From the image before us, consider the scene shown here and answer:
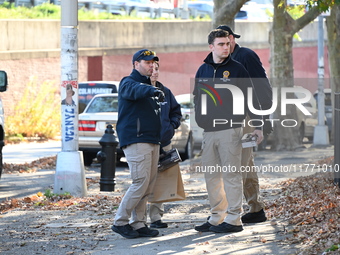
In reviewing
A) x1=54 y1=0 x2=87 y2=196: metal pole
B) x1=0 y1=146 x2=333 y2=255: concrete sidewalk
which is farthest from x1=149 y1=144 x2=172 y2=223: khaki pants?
Answer: x1=54 y1=0 x2=87 y2=196: metal pole

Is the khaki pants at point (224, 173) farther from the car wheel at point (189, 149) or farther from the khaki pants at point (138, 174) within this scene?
the car wheel at point (189, 149)

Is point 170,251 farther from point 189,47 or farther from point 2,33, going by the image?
point 189,47

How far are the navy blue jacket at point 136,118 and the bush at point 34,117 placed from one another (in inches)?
695

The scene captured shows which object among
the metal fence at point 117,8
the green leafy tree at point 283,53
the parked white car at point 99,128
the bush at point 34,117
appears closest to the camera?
the parked white car at point 99,128

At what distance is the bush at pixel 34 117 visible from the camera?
26.2 m

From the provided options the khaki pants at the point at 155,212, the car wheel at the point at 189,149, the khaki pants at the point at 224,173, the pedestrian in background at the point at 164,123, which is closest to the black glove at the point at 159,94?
the khaki pants at the point at 224,173

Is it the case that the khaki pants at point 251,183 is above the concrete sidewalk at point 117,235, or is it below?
above

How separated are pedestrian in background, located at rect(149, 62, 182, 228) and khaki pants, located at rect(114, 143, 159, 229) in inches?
27.6

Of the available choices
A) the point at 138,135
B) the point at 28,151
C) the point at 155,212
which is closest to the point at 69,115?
the point at 155,212

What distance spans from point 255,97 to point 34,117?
1849 cm

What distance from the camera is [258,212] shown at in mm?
8922

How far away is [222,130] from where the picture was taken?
822 cm

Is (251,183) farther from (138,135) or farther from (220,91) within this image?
(138,135)

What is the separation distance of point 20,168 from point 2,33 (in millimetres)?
11620
